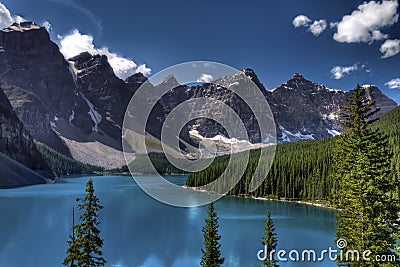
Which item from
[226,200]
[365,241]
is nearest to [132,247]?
[365,241]

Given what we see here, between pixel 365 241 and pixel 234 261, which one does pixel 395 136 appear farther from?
pixel 365 241

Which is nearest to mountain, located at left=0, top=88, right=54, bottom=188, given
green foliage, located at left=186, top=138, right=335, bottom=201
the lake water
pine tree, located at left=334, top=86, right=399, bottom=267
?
the lake water

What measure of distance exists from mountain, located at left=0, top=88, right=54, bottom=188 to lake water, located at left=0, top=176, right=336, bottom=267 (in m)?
33.1

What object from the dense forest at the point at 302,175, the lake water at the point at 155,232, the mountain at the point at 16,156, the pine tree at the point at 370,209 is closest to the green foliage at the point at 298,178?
the dense forest at the point at 302,175

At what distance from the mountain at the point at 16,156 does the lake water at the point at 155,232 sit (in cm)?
3309

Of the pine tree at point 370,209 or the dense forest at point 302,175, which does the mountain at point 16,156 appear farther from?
the pine tree at point 370,209

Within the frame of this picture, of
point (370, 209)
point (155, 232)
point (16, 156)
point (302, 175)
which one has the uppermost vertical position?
point (16, 156)

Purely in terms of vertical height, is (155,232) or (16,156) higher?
(16,156)

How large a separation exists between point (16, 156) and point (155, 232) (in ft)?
352

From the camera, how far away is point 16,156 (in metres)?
130

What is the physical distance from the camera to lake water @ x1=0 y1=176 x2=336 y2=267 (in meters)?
34.2

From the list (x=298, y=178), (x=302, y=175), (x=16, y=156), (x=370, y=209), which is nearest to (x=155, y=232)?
(x=370, y=209)

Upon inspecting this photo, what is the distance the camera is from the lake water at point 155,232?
34.2 metres

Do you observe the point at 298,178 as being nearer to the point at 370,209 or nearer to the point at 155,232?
the point at 155,232
